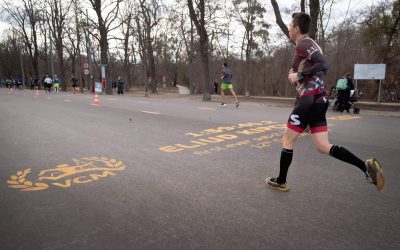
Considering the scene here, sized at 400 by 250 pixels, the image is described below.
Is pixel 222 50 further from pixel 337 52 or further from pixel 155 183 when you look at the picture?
pixel 155 183

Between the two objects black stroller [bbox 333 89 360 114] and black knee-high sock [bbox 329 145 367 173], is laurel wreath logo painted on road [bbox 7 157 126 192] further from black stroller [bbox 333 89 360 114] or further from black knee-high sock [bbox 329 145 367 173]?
black stroller [bbox 333 89 360 114]

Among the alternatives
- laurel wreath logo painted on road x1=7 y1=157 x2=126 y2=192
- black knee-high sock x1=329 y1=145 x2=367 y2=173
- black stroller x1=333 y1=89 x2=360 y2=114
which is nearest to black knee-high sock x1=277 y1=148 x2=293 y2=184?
black knee-high sock x1=329 y1=145 x2=367 y2=173

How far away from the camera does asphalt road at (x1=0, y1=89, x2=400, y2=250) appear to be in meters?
2.87

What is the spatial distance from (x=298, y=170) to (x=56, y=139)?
530 cm

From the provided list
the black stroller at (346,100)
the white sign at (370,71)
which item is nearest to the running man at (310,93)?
the black stroller at (346,100)

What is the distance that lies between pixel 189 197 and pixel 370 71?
16.5 metres

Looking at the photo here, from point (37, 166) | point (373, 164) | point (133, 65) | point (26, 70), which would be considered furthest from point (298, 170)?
point (26, 70)

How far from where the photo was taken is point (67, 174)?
4777 mm

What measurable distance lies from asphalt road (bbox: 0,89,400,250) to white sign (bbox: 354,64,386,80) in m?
11.3

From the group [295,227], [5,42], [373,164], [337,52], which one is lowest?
[295,227]

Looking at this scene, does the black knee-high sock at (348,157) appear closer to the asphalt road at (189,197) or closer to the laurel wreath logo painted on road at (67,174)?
the asphalt road at (189,197)

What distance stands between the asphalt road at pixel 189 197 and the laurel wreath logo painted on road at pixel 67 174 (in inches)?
0.6

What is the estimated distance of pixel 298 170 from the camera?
488cm

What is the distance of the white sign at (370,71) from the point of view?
56.0ft
